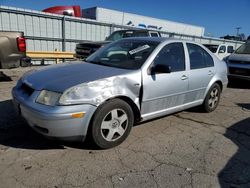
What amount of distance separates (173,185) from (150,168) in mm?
395

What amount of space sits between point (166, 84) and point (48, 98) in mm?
1864

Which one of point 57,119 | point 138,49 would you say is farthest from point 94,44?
point 57,119

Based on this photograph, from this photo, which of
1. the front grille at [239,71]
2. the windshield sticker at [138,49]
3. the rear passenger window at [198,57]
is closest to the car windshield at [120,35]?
the front grille at [239,71]

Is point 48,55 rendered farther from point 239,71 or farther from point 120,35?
point 239,71

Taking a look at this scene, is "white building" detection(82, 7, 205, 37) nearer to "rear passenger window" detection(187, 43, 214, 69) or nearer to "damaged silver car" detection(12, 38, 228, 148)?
"rear passenger window" detection(187, 43, 214, 69)

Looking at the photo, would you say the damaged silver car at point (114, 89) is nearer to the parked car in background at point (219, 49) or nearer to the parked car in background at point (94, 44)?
the parked car in background at point (94, 44)

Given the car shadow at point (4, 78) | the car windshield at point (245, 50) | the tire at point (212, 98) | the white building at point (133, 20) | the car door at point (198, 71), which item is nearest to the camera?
the car door at point (198, 71)

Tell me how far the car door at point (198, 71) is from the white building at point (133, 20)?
13.9m

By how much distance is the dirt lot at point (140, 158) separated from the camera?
2.80 m

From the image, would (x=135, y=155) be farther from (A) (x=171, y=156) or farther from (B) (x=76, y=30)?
(B) (x=76, y=30)

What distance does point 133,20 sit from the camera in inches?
821

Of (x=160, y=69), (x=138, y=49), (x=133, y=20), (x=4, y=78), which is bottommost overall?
(x=4, y=78)

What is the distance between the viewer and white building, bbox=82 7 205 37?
18.3 m

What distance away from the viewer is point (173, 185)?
2760mm
